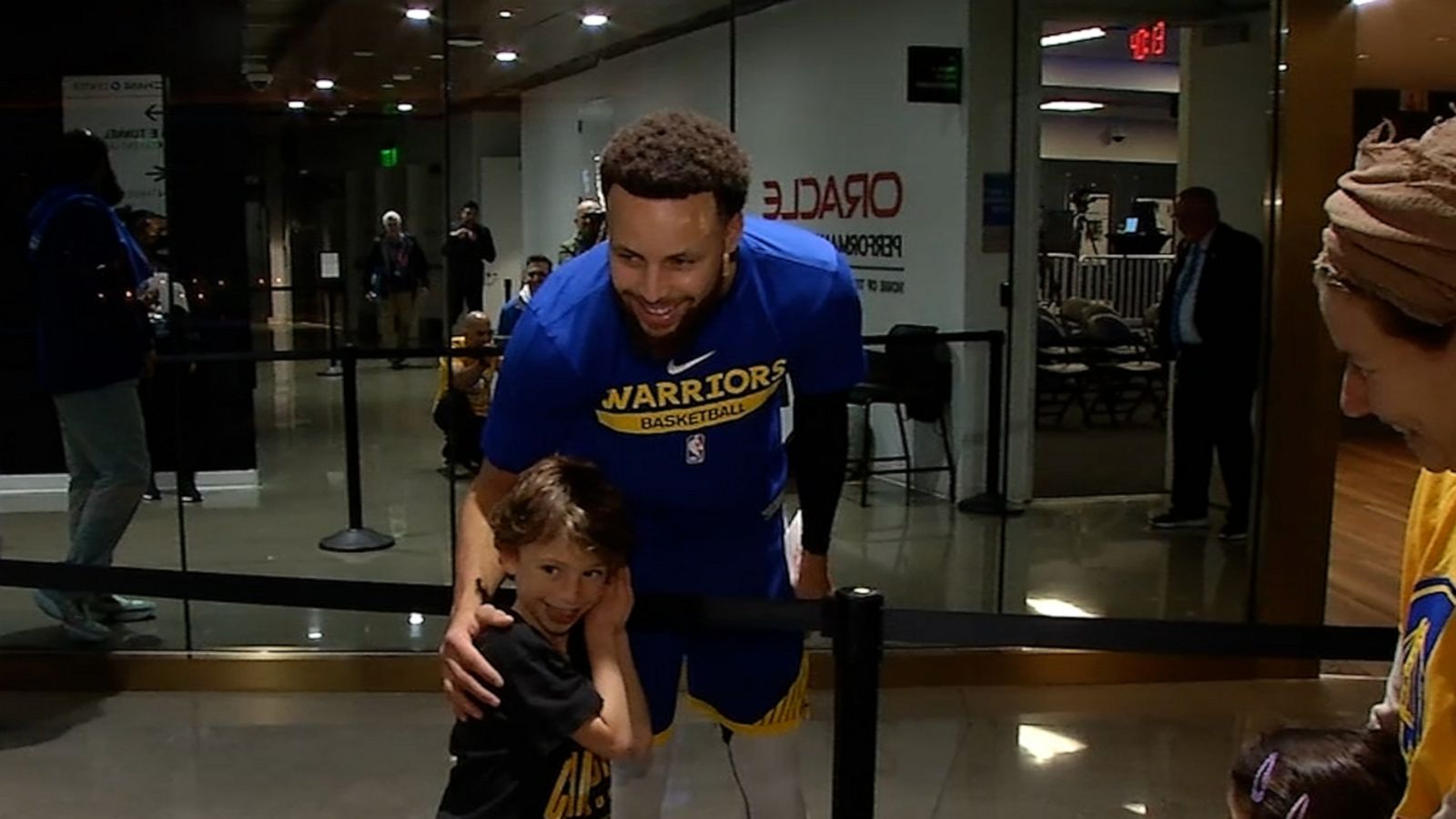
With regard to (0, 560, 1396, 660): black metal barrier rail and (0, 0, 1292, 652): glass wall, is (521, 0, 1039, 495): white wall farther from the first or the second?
(0, 560, 1396, 660): black metal barrier rail

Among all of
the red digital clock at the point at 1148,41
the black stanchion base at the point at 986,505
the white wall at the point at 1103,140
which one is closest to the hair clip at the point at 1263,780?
the black stanchion base at the point at 986,505

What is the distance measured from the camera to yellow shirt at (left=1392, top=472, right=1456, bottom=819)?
1.16 metres

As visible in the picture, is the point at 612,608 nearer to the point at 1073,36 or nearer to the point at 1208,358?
the point at 1208,358

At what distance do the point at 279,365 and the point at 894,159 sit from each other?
10.1 ft

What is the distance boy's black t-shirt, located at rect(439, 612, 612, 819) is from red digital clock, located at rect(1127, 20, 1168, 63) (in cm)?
507

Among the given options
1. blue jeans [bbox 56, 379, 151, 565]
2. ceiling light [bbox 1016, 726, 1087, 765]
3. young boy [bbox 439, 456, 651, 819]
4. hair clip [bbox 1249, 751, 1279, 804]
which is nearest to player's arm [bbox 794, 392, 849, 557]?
young boy [bbox 439, 456, 651, 819]

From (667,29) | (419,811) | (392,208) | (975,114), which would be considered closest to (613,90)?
(667,29)

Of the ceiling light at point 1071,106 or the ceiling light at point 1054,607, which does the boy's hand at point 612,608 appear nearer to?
the ceiling light at point 1054,607

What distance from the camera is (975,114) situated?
253 inches

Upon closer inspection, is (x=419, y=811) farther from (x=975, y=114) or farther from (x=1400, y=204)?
(x=975, y=114)

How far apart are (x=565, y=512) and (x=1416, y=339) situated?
3.61ft

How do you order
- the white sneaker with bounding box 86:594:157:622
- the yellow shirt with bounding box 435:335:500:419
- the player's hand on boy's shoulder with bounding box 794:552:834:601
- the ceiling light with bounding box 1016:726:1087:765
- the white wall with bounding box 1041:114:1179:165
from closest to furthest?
the player's hand on boy's shoulder with bounding box 794:552:834:601 < the ceiling light with bounding box 1016:726:1087:765 < the white sneaker with bounding box 86:594:157:622 < the yellow shirt with bounding box 435:335:500:419 < the white wall with bounding box 1041:114:1179:165

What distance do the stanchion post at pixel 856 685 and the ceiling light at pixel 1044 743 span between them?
6.79ft

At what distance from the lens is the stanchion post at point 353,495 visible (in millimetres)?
5633
